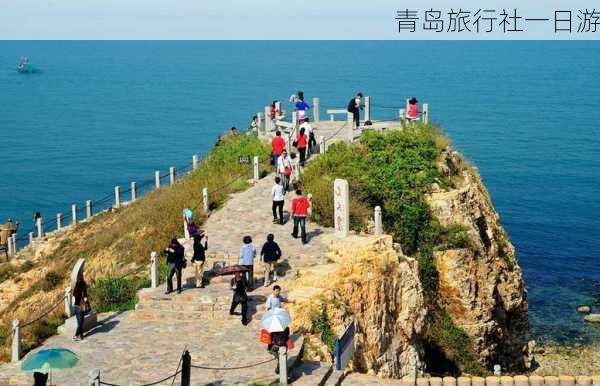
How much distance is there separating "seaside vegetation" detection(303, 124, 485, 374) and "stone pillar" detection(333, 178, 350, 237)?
1.98m

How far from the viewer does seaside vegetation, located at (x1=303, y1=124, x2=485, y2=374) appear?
2783 cm

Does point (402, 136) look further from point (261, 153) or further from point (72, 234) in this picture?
point (72, 234)

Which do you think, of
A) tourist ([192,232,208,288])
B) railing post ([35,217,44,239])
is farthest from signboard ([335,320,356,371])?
railing post ([35,217,44,239])

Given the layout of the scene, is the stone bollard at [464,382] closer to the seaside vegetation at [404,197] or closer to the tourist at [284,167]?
the seaside vegetation at [404,197]

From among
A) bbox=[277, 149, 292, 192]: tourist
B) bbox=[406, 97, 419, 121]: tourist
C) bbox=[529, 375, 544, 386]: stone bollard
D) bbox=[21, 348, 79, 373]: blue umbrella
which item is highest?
bbox=[406, 97, 419, 121]: tourist

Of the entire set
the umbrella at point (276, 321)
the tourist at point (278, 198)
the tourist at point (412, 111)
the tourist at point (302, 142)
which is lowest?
the umbrella at point (276, 321)

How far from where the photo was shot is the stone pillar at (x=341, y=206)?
23109 mm

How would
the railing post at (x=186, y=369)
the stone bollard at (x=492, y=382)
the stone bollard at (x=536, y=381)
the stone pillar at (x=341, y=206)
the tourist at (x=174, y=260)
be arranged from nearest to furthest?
the railing post at (x=186, y=369), the stone bollard at (x=492, y=382), the stone bollard at (x=536, y=381), the tourist at (x=174, y=260), the stone pillar at (x=341, y=206)

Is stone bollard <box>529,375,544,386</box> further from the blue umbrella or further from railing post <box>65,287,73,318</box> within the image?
railing post <box>65,287,73,318</box>

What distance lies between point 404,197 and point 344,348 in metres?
13.0

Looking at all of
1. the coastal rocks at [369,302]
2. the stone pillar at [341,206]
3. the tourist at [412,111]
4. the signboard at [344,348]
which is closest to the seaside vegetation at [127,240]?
the coastal rocks at [369,302]

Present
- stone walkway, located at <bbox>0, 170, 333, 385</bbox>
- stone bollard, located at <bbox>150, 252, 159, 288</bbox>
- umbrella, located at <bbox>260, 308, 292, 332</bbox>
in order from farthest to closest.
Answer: stone bollard, located at <bbox>150, 252, 159, 288</bbox> < stone walkway, located at <bbox>0, 170, 333, 385</bbox> < umbrella, located at <bbox>260, 308, 292, 332</bbox>

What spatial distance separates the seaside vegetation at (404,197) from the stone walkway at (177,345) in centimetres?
443

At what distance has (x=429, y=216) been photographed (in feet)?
96.9
